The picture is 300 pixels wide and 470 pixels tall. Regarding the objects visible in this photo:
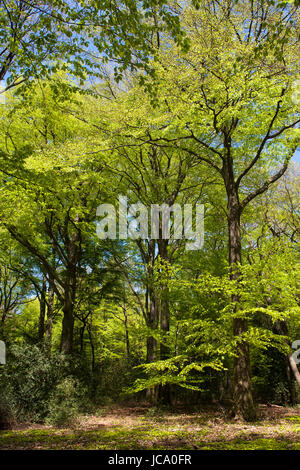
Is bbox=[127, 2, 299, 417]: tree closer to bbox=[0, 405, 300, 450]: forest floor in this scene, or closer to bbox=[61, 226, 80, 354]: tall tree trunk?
bbox=[0, 405, 300, 450]: forest floor

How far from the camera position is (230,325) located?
28.2ft

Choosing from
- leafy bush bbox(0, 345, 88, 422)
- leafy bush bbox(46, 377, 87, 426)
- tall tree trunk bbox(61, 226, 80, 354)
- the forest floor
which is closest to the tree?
the forest floor

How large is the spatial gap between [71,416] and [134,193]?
8.10m

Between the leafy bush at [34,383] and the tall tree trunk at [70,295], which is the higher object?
the tall tree trunk at [70,295]

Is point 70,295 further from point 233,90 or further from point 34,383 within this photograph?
point 233,90

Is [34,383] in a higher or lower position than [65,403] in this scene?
higher

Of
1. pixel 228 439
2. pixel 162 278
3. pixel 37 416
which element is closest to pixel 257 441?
pixel 228 439

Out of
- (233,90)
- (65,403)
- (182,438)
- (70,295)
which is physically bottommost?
(65,403)

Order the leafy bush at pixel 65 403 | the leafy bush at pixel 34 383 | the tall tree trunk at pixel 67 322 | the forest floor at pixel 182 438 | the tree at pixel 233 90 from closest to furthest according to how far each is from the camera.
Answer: the forest floor at pixel 182 438 → the tree at pixel 233 90 → the leafy bush at pixel 65 403 → the leafy bush at pixel 34 383 → the tall tree trunk at pixel 67 322

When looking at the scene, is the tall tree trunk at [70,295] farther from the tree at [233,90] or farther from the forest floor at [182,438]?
the tree at [233,90]

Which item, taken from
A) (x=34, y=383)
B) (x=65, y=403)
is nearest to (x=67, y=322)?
(x=34, y=383)

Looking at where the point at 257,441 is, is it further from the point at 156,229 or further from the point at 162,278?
the point at 156,229

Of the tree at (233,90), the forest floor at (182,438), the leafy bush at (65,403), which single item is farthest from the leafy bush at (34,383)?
the tree at (233,90)

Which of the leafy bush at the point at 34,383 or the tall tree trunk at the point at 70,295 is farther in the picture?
the tall tree trunk at the point at 70,295
